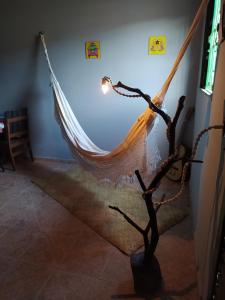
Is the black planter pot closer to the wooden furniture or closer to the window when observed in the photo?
the window

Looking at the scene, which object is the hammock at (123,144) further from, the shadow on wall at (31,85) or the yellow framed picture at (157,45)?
the yellow framed picture at (157,45)

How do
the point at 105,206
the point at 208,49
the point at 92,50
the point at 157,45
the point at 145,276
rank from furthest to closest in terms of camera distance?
the point at 92,50
the point at 157,45
the point at 105,206
the point at 208,49
the point at 145,276

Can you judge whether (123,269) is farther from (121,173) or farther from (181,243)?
(121,173)

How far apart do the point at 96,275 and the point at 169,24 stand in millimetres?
2394

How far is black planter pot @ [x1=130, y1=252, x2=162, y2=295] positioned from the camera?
1.26 meters

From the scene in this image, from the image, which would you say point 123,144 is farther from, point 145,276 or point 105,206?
point 145,276

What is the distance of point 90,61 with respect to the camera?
2732 mm

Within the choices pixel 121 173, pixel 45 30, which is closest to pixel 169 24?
pixel 45 30

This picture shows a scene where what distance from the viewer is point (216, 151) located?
3.43 ft

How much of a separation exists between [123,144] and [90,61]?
1395 mm

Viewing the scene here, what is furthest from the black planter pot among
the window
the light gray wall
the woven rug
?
the light gray wall

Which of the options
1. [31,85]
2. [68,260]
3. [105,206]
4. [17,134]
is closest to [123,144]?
[105,206]

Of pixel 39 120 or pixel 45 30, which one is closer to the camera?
pixel 45 30

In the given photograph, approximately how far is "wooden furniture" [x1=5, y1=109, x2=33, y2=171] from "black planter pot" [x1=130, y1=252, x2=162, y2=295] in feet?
7.23
